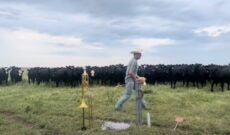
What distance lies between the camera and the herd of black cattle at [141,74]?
86.3 ft

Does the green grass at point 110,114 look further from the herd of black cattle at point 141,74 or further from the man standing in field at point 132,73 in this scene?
the herd of black cattle at point 141,74

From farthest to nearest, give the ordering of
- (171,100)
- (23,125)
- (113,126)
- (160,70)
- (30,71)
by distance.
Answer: (30,71) → (160,70) → (171,100) → (23,125) → (113,126)

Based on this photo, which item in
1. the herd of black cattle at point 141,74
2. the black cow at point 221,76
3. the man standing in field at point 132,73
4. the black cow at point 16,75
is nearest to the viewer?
the man standing in field at point 132,73

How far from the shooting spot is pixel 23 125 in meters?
14.5

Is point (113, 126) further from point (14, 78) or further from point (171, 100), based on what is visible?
point (14, 78)

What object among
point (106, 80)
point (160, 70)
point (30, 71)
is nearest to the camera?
point (160, 70)

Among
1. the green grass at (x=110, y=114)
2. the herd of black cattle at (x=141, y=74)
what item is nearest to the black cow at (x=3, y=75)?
the herd of black cattle at (x=141, y=74)

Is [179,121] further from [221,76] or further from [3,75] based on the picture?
[3,75]

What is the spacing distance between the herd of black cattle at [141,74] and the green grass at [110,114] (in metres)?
5.83

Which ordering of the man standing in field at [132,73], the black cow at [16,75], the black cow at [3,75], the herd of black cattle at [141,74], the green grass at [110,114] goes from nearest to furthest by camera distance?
the green grass at [110,114] → the man standing in field at [132,73] → the herd of black cattle at [141,74] → the black cow at [3,75] → the black cow at [16,75]

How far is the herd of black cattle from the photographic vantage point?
86.3 ft

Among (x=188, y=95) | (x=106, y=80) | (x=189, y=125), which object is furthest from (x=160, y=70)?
(x=189, y=125)

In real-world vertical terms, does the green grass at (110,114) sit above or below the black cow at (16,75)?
below

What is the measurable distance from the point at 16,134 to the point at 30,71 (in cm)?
2299
